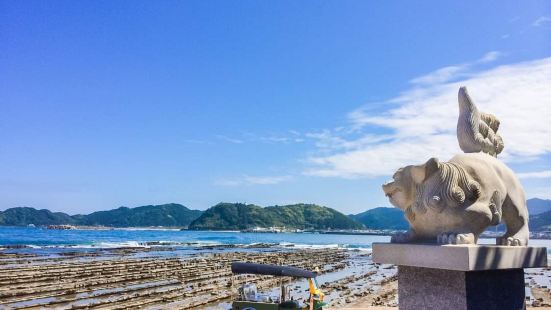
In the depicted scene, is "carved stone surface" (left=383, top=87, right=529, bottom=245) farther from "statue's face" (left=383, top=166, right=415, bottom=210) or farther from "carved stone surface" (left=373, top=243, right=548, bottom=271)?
"carved stone surface" (left=373, top=243, right=548, bottom=271)

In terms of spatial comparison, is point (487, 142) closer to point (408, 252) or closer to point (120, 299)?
point (408, 252)

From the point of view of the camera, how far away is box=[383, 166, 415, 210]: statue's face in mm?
4816

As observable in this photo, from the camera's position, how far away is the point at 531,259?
4688 millimetres

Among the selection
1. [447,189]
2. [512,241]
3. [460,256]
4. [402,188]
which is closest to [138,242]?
[402,188]

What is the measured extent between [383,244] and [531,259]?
146 centimetres

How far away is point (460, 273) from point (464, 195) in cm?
74

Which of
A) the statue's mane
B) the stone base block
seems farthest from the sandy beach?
the statue's mane

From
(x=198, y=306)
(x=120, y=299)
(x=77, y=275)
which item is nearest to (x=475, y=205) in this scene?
(x=198, y=306)

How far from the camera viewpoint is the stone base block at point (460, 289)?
420cm

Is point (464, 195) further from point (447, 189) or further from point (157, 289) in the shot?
point (157, 289)

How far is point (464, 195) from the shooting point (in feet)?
14.6

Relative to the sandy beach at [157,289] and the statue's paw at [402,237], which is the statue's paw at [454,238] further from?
the sandy beach at [157,289]

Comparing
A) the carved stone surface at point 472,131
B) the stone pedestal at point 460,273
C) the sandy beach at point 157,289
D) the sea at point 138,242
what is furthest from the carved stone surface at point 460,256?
the sea at point 138,242

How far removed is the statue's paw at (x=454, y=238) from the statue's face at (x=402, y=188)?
566mm
